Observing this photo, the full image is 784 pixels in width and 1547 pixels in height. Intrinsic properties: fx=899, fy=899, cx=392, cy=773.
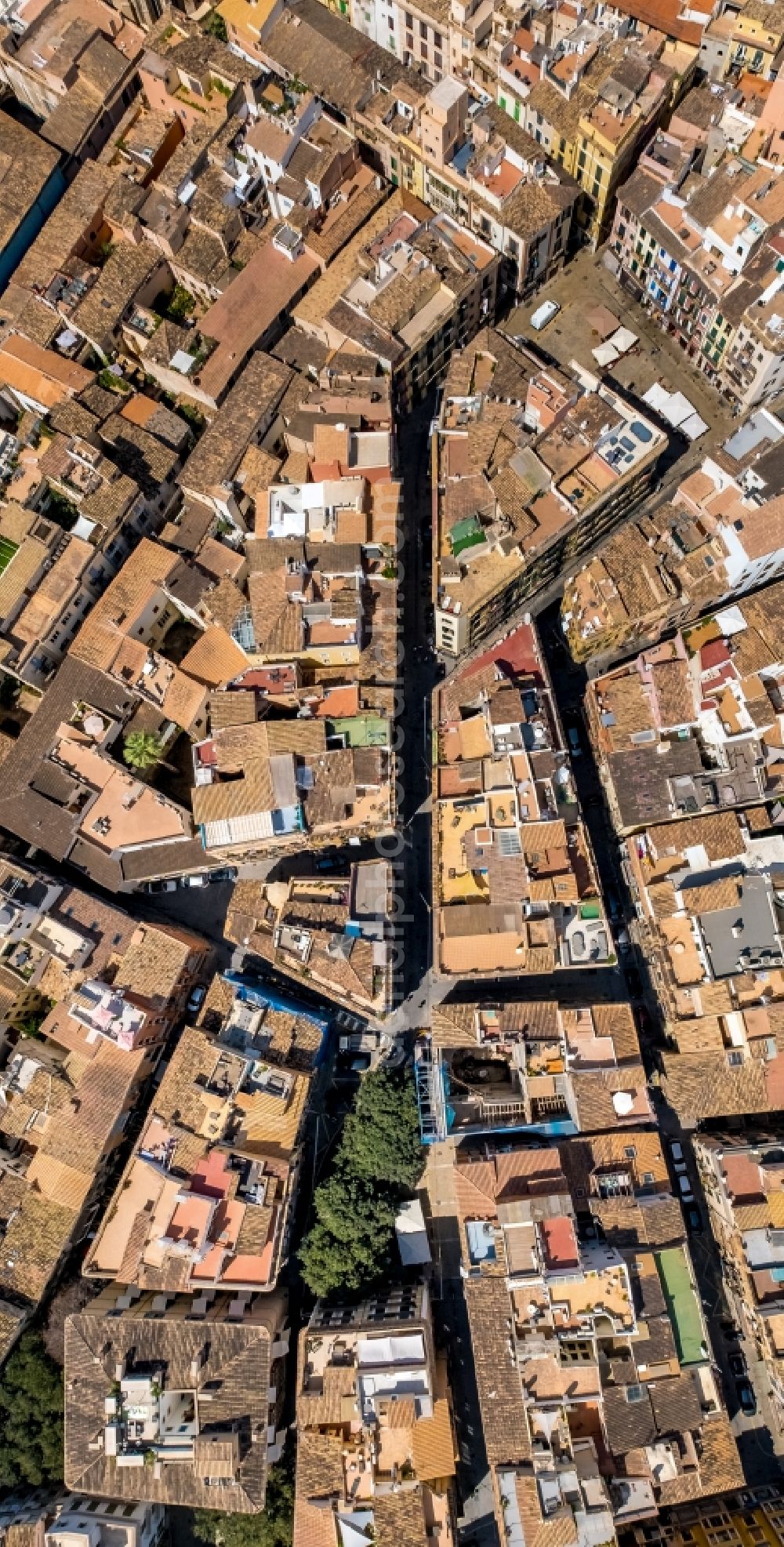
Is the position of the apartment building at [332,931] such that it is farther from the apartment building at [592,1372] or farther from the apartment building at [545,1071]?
the apartment building at [592,1372]

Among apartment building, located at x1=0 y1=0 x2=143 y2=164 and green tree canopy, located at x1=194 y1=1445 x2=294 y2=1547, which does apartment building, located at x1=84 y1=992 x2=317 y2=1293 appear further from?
apartment building, located at x1=0 y1=0 x2=143 y2=164

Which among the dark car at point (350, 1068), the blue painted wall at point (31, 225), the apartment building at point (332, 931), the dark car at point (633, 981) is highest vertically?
the blue painted wall at point (31, 225)

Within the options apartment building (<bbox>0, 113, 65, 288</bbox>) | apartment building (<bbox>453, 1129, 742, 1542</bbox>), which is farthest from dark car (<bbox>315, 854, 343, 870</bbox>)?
apartment building (<bbox>0, 113, 65, 288</bbox>)

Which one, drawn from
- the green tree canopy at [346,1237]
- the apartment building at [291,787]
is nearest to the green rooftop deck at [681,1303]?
the green tree canopy at [346,1237]

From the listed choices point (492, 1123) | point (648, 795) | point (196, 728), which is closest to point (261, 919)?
point (196, 728)

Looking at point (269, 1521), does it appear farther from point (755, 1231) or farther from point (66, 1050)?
point (755, 1231)

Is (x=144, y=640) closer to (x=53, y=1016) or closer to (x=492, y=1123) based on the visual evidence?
(x=53, y=1016)
